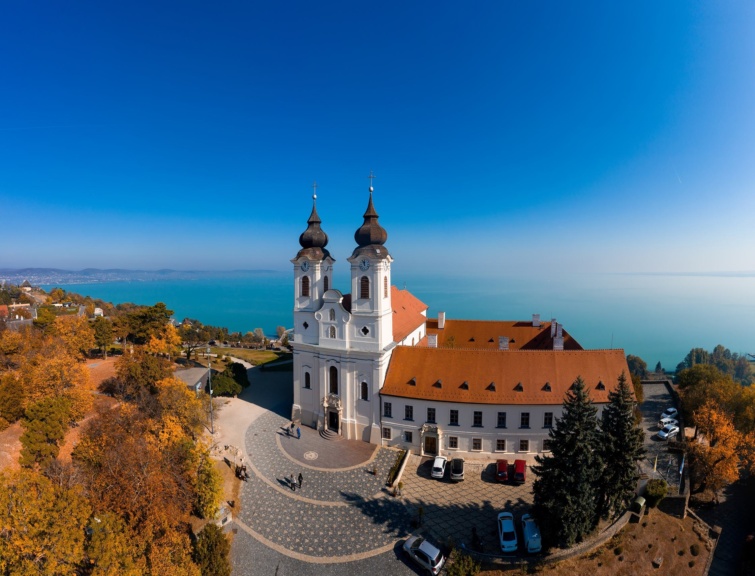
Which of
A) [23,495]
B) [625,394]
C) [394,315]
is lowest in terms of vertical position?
[23,495]

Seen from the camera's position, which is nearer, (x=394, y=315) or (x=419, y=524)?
(x=419, y=524)

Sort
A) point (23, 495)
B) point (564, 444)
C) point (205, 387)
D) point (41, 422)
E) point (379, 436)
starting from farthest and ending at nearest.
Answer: point (205, 387) → point (379, 436) → point (41, 422) → point (564, 444) → point (23, 495)

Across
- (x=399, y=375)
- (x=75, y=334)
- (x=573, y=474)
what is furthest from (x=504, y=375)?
(x=75, y=334)

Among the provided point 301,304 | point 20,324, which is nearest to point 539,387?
point 301,304

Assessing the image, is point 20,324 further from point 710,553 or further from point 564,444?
point 710,553

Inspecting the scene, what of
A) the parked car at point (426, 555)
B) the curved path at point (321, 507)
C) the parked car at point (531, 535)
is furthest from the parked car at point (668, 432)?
the parked car at point (426, 555)

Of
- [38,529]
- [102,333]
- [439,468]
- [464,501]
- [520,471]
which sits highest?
[102,333]

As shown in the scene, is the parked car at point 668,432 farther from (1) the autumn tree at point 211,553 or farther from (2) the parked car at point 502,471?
(1) the autumn tree at point 211,553

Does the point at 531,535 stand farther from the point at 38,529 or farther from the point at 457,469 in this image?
the point at 38,529
